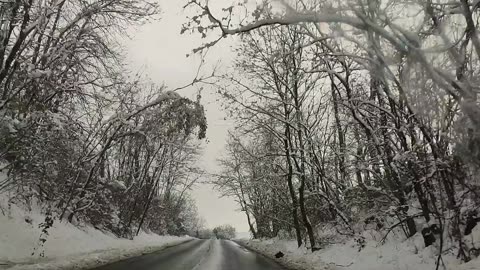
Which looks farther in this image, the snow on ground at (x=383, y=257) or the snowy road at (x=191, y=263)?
the snowy road at (x=191, y=263)

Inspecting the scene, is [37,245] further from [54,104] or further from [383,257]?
[383,257]

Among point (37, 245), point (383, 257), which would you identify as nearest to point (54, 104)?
point (37, 245)

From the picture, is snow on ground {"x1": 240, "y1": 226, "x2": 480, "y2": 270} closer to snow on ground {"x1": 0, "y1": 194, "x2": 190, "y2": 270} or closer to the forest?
the forest

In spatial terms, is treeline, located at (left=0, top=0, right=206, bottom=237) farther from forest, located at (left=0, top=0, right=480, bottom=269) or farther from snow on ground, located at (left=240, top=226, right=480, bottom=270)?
snow on ground, located at (left=240, top=226, right=480, bottom=270)

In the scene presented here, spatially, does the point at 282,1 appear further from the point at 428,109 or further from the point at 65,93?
the point at 65,93

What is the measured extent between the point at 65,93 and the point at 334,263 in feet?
37.3

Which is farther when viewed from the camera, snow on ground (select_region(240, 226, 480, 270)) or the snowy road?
the snowy road

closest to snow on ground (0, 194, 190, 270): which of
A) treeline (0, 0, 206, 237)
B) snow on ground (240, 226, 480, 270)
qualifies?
treeline (0, 0, 206, 237)

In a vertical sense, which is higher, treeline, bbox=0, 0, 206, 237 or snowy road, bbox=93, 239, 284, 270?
treeline, bbox=0, 0, 206, 237

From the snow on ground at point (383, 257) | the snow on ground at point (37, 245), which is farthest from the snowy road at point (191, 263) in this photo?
the snow on ground at point (383, 257)

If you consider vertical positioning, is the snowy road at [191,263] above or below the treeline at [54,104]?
below

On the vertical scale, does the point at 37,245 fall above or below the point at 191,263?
above

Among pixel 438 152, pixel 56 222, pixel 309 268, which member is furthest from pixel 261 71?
pixel 438 152

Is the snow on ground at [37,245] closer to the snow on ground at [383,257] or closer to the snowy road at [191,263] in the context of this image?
the snowy road at [191,263]
